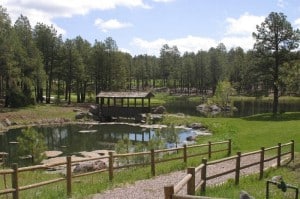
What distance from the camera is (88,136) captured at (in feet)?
159

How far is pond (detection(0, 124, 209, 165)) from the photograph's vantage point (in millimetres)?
39875

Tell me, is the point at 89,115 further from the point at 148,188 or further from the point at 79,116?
the point at 148,188

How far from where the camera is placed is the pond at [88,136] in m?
39.9

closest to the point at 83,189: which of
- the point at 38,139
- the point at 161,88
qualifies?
the point at 38,139

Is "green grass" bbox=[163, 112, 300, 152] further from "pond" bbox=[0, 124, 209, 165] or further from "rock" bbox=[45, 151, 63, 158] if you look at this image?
"rock" bbox=[45, 151, 63, 158]

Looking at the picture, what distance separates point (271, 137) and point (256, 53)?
82.0 feet

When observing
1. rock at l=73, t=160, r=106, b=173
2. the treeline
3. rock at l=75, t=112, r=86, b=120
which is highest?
the treeline

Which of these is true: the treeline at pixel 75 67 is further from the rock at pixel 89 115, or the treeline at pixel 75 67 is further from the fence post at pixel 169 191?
the fence post at pixel 169 191

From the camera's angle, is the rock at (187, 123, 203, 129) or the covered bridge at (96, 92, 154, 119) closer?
the rock at (187, 123, 203, 129)

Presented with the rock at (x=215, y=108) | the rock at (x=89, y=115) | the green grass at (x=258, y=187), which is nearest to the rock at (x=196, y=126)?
the rock at (x=89, y=115)

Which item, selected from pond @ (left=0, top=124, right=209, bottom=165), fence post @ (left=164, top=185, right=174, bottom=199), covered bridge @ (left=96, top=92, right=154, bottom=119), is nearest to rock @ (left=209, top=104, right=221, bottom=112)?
covered bridge @ (left=96, top=92, right=154, bottom=119)

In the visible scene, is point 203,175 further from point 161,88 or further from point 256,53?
point 161,88

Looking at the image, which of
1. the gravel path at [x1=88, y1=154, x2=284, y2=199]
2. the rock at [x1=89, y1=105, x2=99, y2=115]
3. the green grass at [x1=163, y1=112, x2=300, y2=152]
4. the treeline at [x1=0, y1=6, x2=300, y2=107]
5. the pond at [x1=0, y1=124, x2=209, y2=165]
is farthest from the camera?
the rock at [x1=89, y1=105, x2=99, y2=115]

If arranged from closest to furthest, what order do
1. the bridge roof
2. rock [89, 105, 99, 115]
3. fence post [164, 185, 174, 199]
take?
1. fence post [164, 185, 174, 199]
2. the bridge roof
3. rock [89, 105, 99, 115]
